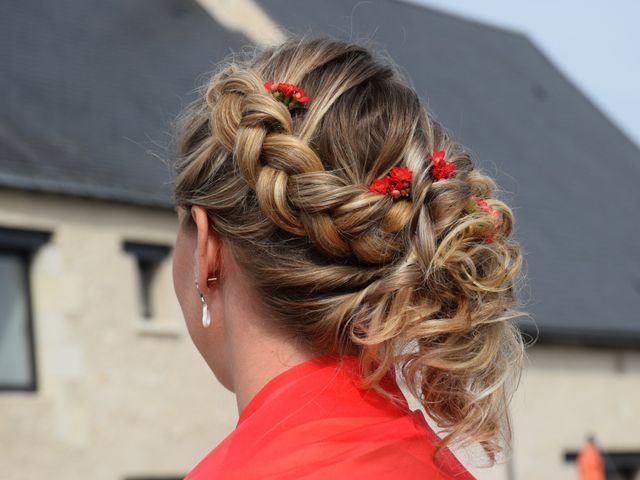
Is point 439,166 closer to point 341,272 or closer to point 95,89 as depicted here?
point 341,272

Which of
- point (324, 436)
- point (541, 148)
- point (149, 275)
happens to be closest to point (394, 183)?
point (324, 436)

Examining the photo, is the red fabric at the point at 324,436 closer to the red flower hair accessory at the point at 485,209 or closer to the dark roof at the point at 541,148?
the red flower hair accessory at the point at 485,209

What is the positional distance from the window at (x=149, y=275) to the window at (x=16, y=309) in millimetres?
1469

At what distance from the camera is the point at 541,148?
25344 millimetres

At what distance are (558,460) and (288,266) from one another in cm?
1845

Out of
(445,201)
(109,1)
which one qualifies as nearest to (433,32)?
(109,1)

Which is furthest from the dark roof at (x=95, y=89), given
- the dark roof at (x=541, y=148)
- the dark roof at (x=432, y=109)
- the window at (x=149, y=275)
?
the dark roof at (x=541, y=148)

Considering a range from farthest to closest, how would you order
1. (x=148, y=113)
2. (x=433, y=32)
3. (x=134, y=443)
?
(x=433, y=32) → (x=148, y=113) → (x=134, y=443)

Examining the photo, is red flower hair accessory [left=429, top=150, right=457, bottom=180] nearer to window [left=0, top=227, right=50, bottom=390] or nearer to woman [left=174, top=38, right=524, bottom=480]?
woman [left=174, top=38, right=524, bottom=480]

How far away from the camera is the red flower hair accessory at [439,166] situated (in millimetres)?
2041

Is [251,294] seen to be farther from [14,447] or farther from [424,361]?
[14,447]

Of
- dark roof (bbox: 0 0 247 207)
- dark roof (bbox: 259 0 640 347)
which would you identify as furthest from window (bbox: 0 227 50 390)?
dark roof (bbox: 259 0 640 347)

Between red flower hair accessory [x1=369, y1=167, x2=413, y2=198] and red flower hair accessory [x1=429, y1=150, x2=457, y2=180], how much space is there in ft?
0.23

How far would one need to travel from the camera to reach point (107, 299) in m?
14.7
